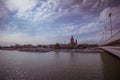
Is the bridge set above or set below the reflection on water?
above

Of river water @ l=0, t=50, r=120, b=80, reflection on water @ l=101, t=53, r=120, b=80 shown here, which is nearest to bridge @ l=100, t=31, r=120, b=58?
river water @ l=0, t=50, r=120, b=80

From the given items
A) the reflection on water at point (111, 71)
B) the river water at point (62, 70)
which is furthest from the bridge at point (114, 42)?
the reflection on water at point (111, 71)

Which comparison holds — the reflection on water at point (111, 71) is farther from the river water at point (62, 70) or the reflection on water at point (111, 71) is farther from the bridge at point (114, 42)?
the bridge at point (114, 42)

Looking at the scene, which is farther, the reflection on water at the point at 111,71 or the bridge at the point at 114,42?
the bridge at the point at 114,42

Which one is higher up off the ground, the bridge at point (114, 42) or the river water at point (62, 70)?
the bridge at point (114, 42)

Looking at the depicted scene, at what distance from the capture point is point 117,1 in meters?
6.04

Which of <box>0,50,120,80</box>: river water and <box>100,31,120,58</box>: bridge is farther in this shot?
<box>100,31,120,58</box>: bridge

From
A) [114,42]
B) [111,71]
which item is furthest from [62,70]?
[114,42]

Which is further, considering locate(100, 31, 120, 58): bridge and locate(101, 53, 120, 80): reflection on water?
locate(100, 31, 120, 58): bridge

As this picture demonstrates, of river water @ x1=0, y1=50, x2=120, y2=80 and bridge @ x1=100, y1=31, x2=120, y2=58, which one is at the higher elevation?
bridge @ x1=100, y1=31, x2=120, y2=58

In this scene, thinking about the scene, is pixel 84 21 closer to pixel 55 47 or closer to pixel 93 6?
pixel 93 6

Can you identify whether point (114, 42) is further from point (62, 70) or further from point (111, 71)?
point (62, 70)

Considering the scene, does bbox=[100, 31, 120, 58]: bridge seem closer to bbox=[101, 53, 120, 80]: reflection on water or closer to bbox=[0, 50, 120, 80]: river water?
bbox=[0, 50, 120, 80]: river water

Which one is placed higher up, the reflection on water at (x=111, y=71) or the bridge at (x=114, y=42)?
the bridge at (x=114, y=42)
